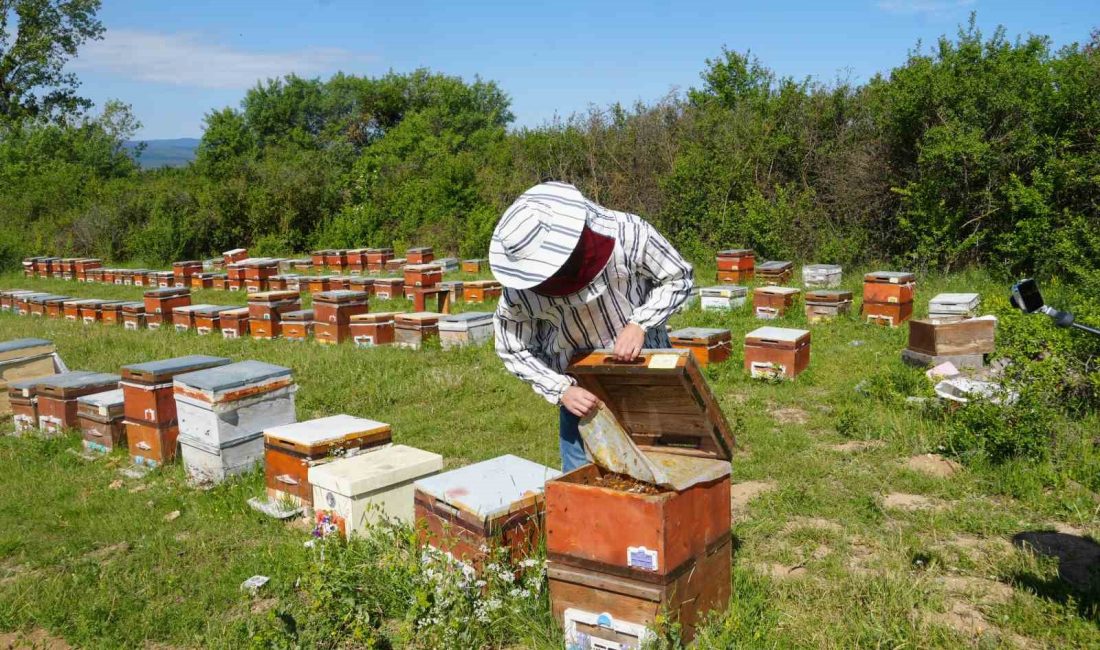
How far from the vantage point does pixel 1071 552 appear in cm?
359

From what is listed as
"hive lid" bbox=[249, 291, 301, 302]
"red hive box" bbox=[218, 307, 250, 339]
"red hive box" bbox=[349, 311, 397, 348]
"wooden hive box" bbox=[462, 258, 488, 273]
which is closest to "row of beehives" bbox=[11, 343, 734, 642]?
"red hive box" bbox=[349, 311, 397, 348]

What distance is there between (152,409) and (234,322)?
17.6 ft

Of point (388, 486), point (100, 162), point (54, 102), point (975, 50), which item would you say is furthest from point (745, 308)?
point (54, 102)

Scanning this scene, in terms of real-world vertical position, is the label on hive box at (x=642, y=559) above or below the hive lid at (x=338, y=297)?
below

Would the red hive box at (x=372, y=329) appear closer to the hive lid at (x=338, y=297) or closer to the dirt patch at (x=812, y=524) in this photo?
the hive lid at (x=338, y=297)

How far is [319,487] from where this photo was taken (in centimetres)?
403

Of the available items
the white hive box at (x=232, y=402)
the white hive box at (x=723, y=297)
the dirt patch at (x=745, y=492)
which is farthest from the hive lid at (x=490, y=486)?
the white hive box at (x=723, y=297)

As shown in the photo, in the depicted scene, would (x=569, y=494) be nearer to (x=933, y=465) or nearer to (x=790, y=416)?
(x=933, y=465)

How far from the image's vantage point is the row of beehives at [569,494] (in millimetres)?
2578

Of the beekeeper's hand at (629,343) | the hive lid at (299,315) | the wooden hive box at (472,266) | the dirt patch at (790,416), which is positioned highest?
the beekeeper's hand at (629,343)

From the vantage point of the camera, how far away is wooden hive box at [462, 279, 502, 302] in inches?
493

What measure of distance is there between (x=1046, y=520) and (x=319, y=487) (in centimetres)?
365

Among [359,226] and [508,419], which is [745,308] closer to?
[508,419]

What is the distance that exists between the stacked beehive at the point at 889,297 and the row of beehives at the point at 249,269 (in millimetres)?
7244
